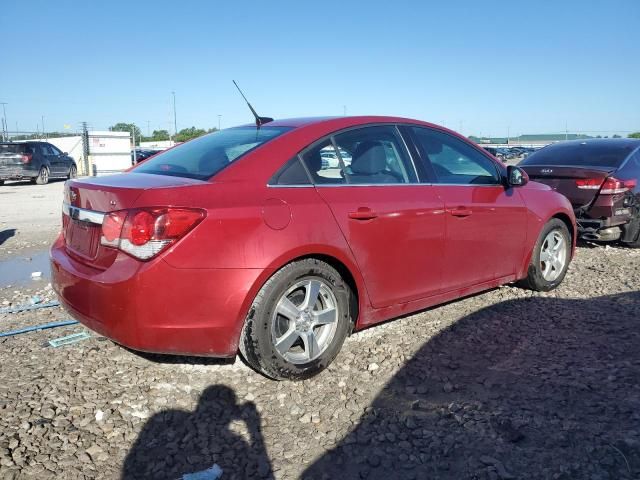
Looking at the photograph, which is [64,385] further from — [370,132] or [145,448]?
[370,132]

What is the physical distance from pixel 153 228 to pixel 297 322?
1.05 metres

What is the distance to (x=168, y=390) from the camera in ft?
10.7

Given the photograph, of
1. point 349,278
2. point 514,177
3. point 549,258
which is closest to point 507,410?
point 349,278

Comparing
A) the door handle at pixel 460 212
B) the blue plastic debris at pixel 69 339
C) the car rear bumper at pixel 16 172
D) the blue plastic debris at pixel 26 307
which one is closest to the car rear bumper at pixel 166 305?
the blue plastic debris at pixel 69 339

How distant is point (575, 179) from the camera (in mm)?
6945

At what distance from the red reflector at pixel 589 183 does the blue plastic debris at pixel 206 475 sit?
6.09 metres

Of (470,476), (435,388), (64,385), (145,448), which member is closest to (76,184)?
(64,385)

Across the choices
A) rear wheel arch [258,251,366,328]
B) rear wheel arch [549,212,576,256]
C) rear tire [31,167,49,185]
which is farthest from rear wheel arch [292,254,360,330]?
rear tire [31,167,49,185]

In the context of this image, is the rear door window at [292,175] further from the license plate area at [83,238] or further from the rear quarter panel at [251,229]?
the license plate area at [83,238]

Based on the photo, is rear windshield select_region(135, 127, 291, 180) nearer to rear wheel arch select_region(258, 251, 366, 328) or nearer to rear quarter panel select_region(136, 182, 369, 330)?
rear quarter panel select_region(136, 182, 369, 330)

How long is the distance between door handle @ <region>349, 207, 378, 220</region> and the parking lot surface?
98 centimetres

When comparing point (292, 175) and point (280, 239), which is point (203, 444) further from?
point (292, 175)

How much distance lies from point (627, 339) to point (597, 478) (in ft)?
6.26

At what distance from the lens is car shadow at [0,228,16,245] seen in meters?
8.45
